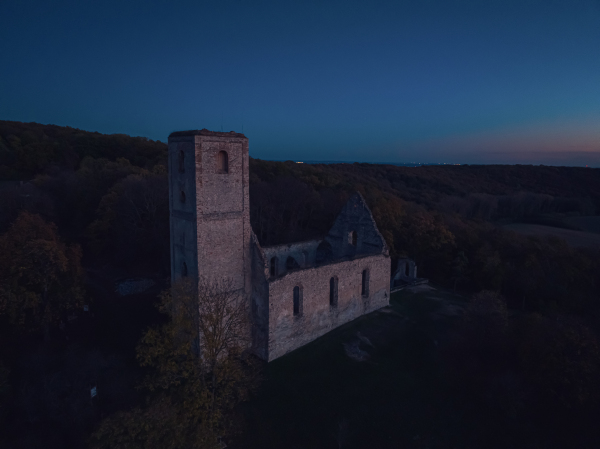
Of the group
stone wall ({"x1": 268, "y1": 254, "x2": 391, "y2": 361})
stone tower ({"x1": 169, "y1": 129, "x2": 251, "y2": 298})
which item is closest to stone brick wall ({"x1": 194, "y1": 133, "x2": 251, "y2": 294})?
stone tower ({"x1": 169, "y1": 129, "x2": 251, "y2": 298})

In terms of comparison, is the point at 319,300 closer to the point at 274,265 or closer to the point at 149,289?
the point at 274,265

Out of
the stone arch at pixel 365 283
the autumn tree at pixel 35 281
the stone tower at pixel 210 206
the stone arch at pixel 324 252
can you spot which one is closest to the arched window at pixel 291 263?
the stone arch at pixel 324 252

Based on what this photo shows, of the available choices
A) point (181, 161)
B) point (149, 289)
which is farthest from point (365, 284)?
point (149, 289)

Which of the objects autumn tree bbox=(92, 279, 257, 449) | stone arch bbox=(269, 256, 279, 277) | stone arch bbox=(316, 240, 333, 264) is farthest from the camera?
stone arch bbox=(316, 240, 333, 264)

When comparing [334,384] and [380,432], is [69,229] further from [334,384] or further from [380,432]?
[380,432]

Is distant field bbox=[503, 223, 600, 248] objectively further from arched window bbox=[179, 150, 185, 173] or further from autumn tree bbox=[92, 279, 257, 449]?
arched window bbox=[179, 150, 185, 173]

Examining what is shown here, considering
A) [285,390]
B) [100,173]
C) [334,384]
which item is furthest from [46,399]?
[100,173]

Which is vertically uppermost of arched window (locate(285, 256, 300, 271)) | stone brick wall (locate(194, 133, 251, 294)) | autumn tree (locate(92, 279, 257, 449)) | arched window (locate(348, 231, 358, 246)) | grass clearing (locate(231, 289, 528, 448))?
stone brick wall (locate(194, 133, 251, 294))
